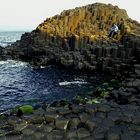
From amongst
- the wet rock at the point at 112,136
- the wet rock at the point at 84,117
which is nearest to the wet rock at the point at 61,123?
the wet rock at the point at 84,117

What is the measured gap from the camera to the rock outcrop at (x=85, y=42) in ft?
210

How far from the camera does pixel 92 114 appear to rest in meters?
18.7

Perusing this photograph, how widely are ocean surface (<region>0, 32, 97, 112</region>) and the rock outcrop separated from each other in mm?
5433

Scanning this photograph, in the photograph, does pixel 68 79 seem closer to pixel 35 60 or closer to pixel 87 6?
pixel 35 60

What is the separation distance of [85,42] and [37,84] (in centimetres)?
2930

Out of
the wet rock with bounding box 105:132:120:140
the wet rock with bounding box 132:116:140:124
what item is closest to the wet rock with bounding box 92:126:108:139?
the wet rock with bounding box 105:132:120:140

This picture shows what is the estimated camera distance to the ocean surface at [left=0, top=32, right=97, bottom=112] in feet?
133

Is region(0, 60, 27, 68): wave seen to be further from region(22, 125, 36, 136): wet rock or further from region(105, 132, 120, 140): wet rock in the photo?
region(105, 132, 120, 140): wet rock

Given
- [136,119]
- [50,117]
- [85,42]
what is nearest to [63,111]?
[50,117]

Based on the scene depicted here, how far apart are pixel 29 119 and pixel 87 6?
86.1 m

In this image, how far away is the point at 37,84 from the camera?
50.8 metres

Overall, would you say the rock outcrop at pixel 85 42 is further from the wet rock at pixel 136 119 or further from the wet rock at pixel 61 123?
the wet rock at pixel 61 123

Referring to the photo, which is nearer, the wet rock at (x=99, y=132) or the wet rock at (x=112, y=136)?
the wet rock at (x=112, y=136)

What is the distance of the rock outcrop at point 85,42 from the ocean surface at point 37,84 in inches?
214
